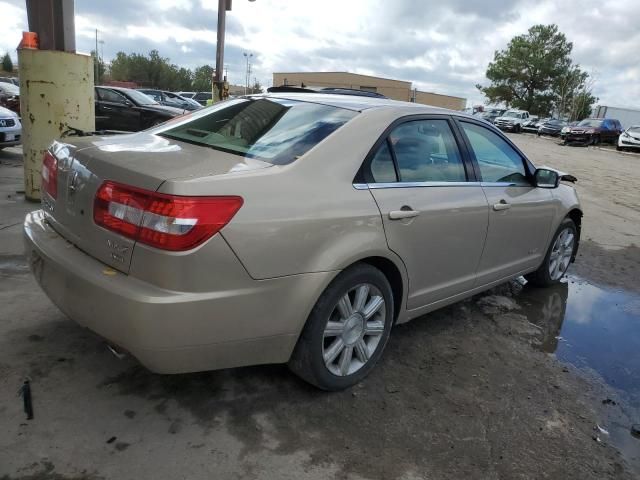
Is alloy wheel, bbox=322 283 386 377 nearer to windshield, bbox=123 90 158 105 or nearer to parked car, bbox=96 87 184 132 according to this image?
parked car, bbox=96 87 184 132

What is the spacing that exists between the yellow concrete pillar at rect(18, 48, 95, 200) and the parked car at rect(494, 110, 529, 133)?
3732cm

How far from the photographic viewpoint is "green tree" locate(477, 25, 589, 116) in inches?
2520

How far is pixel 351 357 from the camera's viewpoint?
3.00 meters

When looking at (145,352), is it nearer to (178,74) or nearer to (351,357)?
(351,357)

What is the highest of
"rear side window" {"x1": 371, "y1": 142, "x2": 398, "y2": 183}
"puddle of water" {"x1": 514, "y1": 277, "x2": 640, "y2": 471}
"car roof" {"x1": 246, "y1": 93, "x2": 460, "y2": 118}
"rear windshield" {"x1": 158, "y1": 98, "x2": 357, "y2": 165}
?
"car roof" {"x1": 246, "y1": 93, "x2": 460, "y2": 118}

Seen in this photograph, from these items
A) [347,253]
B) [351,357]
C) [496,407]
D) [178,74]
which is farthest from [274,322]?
[178,74]

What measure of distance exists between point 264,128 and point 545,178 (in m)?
2.53

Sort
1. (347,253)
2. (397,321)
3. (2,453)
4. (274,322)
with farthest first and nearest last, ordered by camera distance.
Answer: (397,321), (347,253), (274,322), (2,453)

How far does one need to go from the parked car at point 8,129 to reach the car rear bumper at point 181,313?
27.7 feet

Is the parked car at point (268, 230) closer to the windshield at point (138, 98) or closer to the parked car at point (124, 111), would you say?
the parked car at point (124, 111)

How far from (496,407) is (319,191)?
158 centimetres

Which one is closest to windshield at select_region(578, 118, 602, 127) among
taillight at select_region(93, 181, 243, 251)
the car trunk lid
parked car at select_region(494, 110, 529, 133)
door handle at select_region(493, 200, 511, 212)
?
parked car at select_region(494, 110, 529, 133)

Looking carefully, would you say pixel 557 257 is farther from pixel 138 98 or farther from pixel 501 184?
pixel 138 98

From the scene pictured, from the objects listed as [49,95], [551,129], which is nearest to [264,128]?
[49,95]
